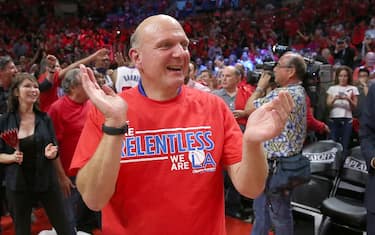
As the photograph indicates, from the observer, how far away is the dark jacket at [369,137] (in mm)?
2742

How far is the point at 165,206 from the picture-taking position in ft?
4.86

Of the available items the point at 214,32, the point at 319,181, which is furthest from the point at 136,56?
the point at 214,32

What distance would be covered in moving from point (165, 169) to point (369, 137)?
1691 millimetres

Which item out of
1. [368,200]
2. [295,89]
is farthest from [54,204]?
[368,200]

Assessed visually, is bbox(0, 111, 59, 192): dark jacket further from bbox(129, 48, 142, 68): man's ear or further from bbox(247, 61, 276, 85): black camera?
bbox(129, 48, 142, 68): man's ear

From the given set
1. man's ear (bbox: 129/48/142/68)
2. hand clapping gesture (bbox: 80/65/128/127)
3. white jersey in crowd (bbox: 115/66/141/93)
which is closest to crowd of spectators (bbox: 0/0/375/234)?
white jersey in crowd (bbox: 115/66/141/93)

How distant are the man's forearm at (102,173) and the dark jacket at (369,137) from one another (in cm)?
183

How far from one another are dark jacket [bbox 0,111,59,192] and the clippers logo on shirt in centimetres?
198

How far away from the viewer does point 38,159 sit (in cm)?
335

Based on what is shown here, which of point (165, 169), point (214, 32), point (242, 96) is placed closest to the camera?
point (165, 169)

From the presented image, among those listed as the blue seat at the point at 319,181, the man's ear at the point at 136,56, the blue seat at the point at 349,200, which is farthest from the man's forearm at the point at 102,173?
the blue seat at the point at 319,181

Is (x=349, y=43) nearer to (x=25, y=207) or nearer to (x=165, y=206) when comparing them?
(x=25, y=207)

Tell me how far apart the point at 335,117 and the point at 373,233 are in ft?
11.2

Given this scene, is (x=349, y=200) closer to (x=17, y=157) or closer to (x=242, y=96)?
(x=242, y=96)
